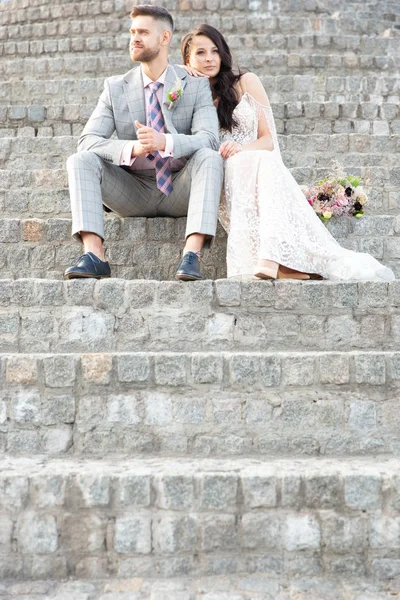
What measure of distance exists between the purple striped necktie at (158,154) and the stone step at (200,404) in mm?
1193

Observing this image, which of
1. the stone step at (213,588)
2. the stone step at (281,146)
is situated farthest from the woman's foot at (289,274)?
the stone step at (281,146)

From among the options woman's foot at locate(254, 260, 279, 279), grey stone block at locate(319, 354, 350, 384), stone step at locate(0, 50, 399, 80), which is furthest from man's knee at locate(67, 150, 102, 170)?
stone step at locate(0, 50, 399, 80)

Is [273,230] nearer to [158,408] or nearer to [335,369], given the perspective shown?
[335,369]

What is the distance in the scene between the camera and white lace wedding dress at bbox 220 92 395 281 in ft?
13.3

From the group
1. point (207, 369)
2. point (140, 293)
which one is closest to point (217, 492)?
point (207, 369)

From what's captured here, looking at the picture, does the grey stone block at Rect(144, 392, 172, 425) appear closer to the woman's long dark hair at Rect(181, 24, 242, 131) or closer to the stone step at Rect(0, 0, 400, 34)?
the woman's long dark hair at Rect(181, 24, 242, 131)

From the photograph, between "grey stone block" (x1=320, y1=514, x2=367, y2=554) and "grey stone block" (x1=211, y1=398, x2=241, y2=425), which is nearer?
"grey stone block" (x1=320, y1=514, x2=367, y2=554)

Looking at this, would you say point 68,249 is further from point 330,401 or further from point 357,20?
point 357,20

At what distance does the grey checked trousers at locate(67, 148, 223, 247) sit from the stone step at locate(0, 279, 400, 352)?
1.17 feet

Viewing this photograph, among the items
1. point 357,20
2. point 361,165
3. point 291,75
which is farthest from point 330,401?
point 357,20

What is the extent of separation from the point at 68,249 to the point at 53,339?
103 centimetres

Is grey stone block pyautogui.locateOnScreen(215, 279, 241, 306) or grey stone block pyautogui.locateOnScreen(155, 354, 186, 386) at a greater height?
grey stone block pyautogui.locateOnScreen(215, 279, 241, 306)

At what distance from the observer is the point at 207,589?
9.32ft

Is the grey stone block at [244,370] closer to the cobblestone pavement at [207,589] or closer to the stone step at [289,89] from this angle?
the cobblestone pavement at [207,589]
